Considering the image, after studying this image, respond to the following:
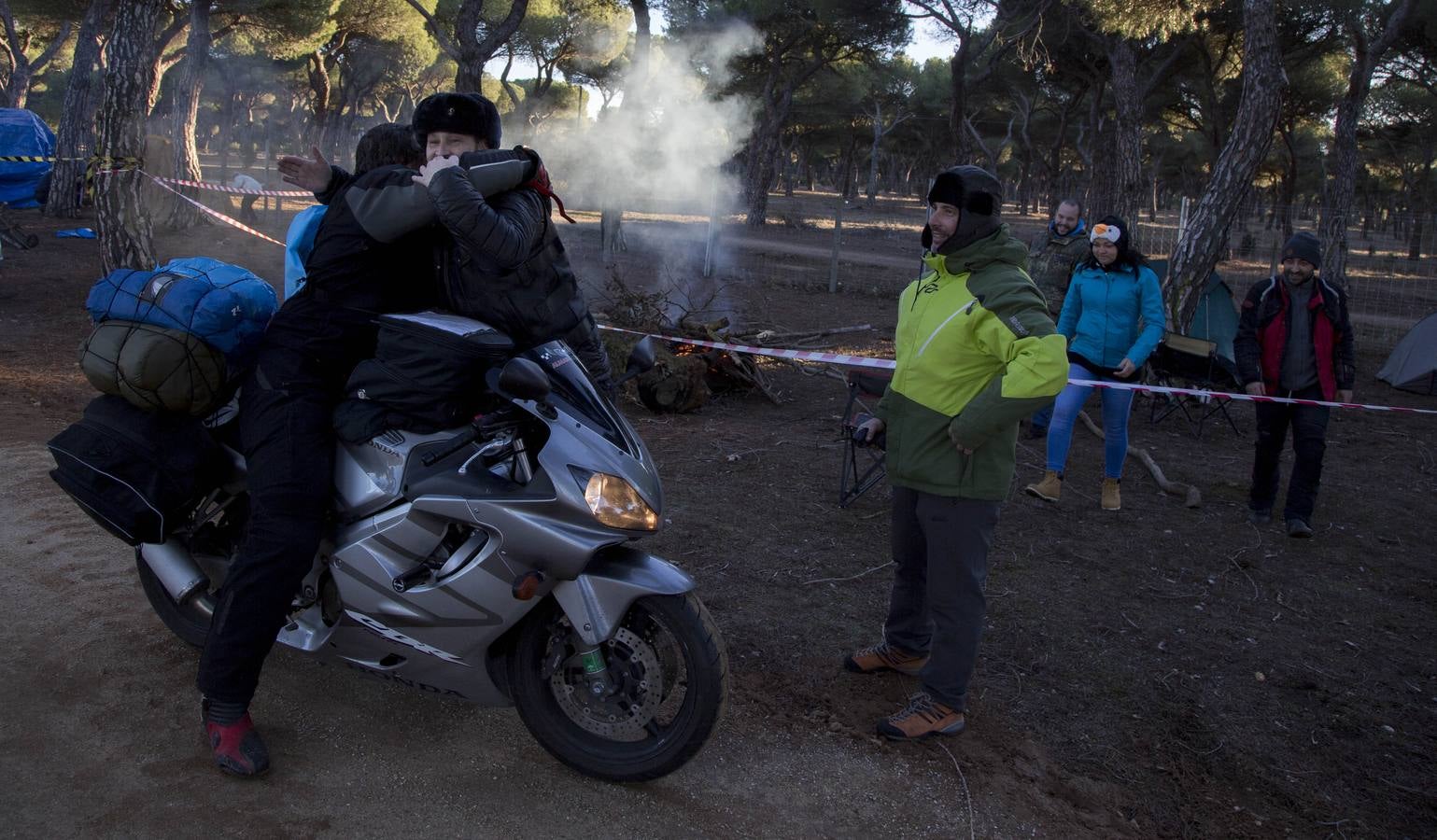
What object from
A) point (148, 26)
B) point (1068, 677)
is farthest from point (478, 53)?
point (1068, 677)

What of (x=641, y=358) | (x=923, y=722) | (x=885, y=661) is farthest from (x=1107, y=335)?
(x=641, y=358)

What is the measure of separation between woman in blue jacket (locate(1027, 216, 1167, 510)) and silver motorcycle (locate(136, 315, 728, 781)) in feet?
13.2

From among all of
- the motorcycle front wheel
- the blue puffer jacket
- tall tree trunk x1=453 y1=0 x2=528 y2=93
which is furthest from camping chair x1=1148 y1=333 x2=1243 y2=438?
tall tree trunk x1=453 y1=0 x2=528 y2=93

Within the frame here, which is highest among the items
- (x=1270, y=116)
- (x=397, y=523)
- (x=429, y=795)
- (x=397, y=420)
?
(x=1270, y=116)

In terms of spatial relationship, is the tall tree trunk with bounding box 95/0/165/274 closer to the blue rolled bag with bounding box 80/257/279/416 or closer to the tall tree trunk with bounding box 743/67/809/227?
the blue rolled bag with bounding box 80/257/279/416

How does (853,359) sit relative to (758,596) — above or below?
above

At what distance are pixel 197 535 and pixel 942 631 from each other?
97.8 inches

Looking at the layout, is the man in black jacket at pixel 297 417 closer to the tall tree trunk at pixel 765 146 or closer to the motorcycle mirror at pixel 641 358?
the motorcycle mirror at pixel 641 358

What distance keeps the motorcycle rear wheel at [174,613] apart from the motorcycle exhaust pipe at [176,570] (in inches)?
4.0

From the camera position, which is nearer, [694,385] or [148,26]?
[694,385]

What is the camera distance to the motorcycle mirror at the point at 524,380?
2.57 metres

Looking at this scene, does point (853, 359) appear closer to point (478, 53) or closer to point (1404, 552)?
point (1404, 552)

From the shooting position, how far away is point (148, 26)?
403 inches

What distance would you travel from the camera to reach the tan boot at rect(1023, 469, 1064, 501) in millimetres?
6340
